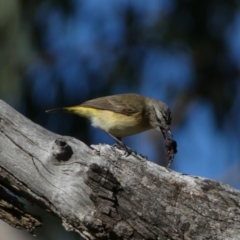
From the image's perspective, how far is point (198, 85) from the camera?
9906 mm

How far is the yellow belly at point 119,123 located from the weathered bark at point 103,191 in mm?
2178

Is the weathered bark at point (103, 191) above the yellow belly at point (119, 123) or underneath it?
underneath

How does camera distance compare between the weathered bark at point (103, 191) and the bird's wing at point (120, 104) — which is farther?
the bird's wing at point (120, 104)

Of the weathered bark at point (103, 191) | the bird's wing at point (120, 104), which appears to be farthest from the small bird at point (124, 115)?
the weathered bark at point (103, 191)

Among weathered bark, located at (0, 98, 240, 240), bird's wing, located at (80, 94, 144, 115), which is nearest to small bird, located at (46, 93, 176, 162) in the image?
bird's wing, located at (80, 94, 144, 115)

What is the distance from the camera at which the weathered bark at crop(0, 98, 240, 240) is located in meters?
3.46

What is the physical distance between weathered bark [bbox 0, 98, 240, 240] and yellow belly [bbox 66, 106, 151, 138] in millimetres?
2178

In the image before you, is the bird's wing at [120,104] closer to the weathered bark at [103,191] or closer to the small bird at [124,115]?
the small bird at [124,115]

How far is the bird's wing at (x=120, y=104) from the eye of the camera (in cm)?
602

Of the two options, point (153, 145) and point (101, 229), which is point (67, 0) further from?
point (101, 229)

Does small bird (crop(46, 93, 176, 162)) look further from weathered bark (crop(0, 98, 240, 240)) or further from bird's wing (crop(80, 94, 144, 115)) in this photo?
weathered bark (crop(0, 98, 240, 240))

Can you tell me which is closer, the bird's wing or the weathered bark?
the weathered bark

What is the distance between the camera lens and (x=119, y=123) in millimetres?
5949

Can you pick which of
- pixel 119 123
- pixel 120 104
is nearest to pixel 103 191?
pixel 119 123
